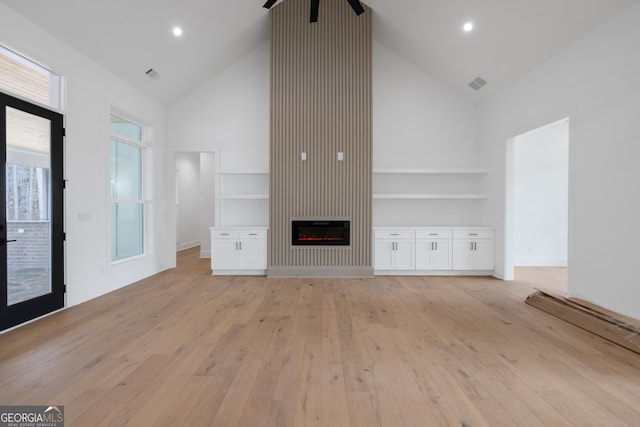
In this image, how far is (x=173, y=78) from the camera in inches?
209

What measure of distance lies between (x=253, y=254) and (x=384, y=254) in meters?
2.26

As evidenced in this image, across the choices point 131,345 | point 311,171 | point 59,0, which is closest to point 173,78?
point 59,0

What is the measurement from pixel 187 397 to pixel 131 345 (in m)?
1.09

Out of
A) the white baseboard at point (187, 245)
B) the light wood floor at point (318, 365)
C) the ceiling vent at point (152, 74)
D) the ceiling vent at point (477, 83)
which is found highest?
the ceiling vent at point (477, 83)

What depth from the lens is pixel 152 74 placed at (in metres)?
4.91

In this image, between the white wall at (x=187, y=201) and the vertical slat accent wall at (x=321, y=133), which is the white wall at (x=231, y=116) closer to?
the vertical slat accent wall at (x=321, y=133)

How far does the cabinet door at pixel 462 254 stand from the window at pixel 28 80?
593 cm

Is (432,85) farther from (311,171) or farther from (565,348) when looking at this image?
(565,348)

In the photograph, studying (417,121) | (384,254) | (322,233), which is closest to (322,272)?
(322,233)

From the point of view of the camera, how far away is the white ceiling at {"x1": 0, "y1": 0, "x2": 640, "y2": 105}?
3445 millimetres

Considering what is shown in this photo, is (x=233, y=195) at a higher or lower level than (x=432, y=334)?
higher

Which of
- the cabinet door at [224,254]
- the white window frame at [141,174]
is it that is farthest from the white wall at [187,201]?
the cabinet door at [224,254]

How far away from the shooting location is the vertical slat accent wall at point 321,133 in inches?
212

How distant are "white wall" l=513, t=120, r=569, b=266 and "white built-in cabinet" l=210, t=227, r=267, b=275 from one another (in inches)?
200
